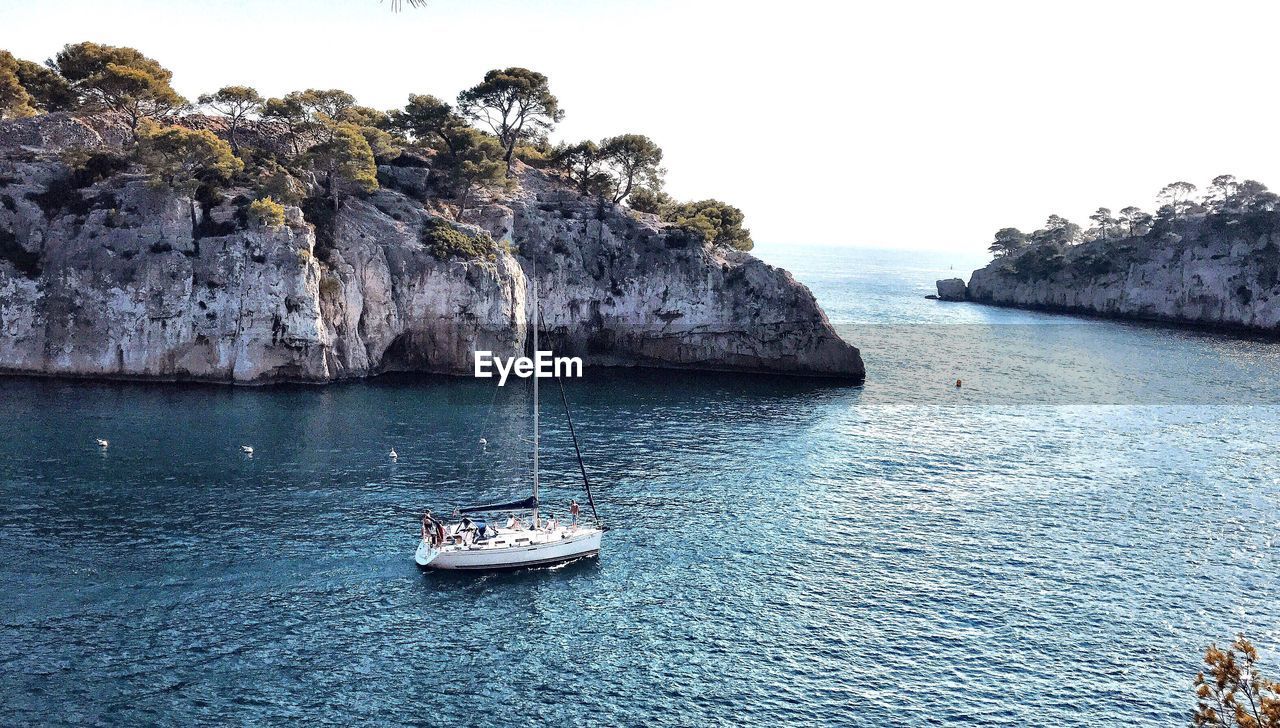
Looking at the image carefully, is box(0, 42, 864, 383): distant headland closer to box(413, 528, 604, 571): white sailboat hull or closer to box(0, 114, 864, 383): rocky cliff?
box(0, 114, 864, 383): rocky cliff

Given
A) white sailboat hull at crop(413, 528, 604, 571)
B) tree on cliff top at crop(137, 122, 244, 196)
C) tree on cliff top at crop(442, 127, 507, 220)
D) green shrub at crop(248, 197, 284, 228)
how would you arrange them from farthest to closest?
tree on cliff top at crop(442, 127, 507, 220), tree on cliff top at crop(137, 122, 244, 196), green shrub at crop(248, 197, 284, 228), white sailboat hull at crop(413, 528, 604, 571)

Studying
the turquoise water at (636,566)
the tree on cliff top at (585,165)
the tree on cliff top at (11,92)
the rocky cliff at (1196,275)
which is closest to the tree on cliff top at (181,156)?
the tree on cliff top at (11,92)

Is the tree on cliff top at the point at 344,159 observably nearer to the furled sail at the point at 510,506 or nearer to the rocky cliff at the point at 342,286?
the rocky cliff at the point at 342,286

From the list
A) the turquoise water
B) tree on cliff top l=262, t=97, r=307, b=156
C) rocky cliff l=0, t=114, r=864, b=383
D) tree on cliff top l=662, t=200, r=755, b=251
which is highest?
tree on cliff top l=262, t=97, r=307, b=156

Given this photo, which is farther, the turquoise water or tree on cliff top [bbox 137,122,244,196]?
tree on cliff top [bbox 137,122,244,196]

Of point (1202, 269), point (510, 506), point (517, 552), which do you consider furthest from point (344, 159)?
point (1202, 269)

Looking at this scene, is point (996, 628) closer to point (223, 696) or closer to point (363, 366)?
point (223, 696)

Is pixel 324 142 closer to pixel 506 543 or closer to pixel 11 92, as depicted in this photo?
pixel 11 92

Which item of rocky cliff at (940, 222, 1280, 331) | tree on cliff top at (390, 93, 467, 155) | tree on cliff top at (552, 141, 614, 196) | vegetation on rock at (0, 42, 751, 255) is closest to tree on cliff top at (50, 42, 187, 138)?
vegetation on rock at (0, 42, 751, 255)
